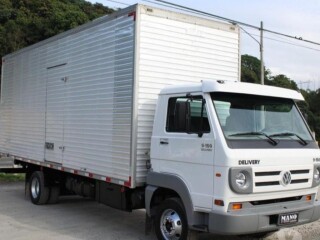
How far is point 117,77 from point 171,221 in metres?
2.57

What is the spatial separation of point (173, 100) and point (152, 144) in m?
0.76

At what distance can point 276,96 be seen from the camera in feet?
22.6

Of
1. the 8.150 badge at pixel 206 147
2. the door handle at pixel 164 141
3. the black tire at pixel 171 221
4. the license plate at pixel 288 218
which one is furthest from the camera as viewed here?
the door handle at pixel 164 141

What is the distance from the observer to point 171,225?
6.86 meters

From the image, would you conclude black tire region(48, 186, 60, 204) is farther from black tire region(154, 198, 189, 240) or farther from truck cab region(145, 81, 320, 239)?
→ black tire region(154, 198, 189, 240)

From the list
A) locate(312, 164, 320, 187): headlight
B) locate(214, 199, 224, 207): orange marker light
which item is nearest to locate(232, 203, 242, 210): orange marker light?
locate(214, 199, 224, 207): orange marker light

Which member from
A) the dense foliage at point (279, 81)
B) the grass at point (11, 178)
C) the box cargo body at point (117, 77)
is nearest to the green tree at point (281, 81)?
the dense foliage at point (279, 81)

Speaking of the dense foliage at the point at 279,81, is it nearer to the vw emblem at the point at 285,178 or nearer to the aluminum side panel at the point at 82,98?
the aluminum side panel at the point at 82,98

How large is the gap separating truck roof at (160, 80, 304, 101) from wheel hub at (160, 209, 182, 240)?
5.87 ft

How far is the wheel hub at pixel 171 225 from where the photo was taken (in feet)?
22.2

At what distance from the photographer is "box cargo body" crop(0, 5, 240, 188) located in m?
7.45

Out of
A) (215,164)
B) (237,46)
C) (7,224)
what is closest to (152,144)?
(215,164)

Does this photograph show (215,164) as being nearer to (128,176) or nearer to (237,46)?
(128,176)

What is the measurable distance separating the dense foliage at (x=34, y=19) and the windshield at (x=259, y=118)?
103 ft
